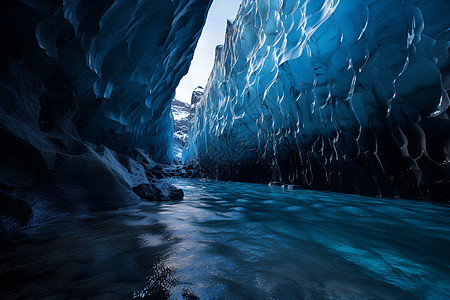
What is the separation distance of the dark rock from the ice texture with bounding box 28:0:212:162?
194 cm

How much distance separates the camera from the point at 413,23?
3201 millimetres

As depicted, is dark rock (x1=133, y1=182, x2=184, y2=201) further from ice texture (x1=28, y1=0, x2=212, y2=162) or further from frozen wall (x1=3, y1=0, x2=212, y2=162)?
ice texture (x1=28, y1=0, x2=212, y2=162)

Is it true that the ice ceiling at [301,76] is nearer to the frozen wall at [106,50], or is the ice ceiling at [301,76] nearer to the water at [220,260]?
the frozen wall at [106,50]

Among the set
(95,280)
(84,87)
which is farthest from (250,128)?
(95,280)

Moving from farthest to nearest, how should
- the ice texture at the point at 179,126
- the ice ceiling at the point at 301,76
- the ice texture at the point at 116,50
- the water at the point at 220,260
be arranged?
1. the ice texture at the point at 179,126
2. the ice ceiling at the point at 301,76
3. the ice texture at the point at 116,50
4. the water at the point at 220,260

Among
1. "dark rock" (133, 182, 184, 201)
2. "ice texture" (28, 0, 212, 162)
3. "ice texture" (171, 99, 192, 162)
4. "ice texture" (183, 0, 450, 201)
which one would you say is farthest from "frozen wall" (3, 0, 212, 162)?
"ice texture" (171, 99, 192, 162)

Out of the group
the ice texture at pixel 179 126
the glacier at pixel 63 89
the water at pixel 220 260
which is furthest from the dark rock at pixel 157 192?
the ice texture at pixel 179 126

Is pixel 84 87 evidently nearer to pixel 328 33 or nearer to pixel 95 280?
pixel 95 280

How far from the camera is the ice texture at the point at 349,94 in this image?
312 centimetres

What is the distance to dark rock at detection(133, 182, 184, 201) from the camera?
10.3 feet

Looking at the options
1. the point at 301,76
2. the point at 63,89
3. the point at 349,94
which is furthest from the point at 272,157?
the point at 63,89

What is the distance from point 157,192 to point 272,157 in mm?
5159

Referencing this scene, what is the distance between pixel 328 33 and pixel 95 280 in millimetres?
5980

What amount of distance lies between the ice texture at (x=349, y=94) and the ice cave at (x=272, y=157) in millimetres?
31
